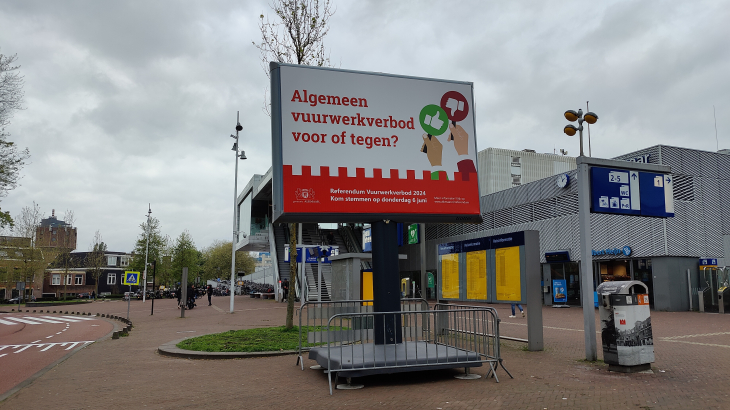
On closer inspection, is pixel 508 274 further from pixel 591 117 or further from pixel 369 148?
pixel 369 148

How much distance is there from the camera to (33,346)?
1503 centimetres

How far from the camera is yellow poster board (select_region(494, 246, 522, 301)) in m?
11.5

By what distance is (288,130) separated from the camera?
885 centimetres

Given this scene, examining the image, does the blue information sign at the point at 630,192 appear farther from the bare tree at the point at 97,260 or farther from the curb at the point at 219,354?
the bare tree at the point at 97,260

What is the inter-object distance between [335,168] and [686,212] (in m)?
25.5

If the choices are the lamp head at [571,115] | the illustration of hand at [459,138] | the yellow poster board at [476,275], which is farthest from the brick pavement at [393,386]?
the lamp head at [571,115]

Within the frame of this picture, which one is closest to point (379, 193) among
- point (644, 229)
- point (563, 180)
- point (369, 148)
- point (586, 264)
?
point (369, 148)

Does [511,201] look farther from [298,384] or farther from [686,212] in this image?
[298,384]

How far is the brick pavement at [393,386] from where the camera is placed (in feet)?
21.5

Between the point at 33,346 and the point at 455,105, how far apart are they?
13.9 m

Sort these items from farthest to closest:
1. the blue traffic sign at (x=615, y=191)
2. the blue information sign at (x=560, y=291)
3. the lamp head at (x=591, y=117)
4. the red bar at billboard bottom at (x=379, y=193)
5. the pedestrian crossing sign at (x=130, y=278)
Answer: the blue information sign at (x=560, y=291)
the pedestrian crossing sign at (x=130, y=278)
the lamp head at (x=591, y=117)
the blue traffic sign at (x=615, y=191)
the red bar at billboard bottom at (x=379, y=193)

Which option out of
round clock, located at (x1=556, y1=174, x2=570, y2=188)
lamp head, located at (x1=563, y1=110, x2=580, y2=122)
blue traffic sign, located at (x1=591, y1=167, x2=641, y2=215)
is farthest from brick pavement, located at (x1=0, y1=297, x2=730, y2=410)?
round clock, located at (x1=556, y1=174, x2=570, y2=188)

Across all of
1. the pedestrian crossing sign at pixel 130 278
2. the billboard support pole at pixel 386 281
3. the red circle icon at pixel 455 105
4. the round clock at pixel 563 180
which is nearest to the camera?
the billboard support pole at pixel 386 281

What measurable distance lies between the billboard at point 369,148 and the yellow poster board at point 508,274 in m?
2.40
